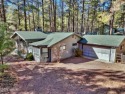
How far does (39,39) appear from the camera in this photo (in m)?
19.6

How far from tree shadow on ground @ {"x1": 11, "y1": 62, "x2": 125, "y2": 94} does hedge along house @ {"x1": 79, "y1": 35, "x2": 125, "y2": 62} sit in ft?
14.6

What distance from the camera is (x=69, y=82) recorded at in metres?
10.3

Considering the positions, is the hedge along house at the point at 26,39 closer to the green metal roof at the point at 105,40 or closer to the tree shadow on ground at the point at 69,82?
the green metal roof at the point at 105,40

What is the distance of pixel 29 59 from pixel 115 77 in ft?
35.4

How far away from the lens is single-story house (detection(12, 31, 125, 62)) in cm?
1647

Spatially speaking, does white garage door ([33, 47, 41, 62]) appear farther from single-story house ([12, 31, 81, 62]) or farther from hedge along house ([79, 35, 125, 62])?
hedge along house ([79, 35, 125, 62])

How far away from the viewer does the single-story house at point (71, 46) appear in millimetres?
16469

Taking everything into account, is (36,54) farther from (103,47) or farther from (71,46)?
(103,47)

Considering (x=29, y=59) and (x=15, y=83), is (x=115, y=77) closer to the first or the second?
(x=15, y=83)

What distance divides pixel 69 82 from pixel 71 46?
9.28 m

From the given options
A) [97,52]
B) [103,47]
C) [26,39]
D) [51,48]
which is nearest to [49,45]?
[51,48]

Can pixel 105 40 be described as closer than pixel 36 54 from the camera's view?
No

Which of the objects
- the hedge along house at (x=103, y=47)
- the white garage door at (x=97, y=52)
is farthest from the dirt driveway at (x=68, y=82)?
the white garage door at (x=97, y=52)

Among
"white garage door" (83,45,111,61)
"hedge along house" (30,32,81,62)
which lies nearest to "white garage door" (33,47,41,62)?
"hedge along house" (30,32,81,62)
